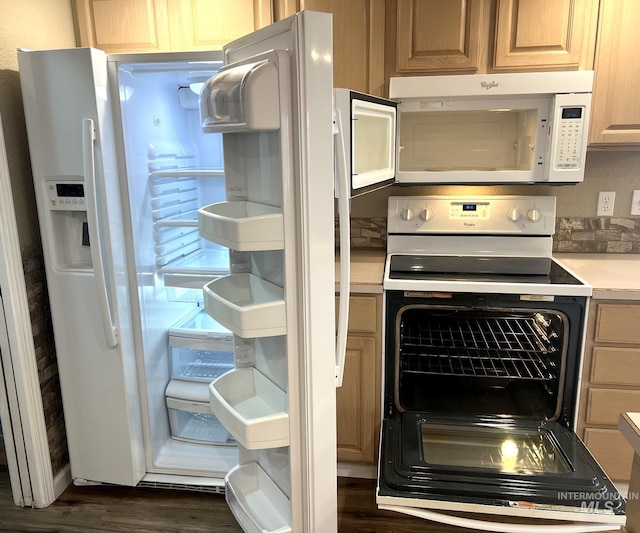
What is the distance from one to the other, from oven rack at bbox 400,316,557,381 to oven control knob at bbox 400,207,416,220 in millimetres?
515

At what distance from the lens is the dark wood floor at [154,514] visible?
2074 mm

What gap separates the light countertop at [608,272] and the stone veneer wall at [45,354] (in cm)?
220

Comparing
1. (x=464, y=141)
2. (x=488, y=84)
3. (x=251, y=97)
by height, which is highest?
(x=488, y=84)

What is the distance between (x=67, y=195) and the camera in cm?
199

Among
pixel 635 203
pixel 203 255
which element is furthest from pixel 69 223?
pixel 635 203

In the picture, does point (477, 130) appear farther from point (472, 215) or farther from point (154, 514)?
point (154, 514)

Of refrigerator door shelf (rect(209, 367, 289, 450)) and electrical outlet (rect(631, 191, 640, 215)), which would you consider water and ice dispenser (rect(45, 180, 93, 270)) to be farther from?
electrical outlet (rect(631, 191, 640, 215))

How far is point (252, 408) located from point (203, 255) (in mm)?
1221

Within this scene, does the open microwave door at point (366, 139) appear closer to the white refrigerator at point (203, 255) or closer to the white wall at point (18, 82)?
the white refrigerator at point (203, 255)

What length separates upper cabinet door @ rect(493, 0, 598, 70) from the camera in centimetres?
208

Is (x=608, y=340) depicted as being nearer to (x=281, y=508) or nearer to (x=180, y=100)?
(x=281, y=508)

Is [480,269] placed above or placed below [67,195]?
below

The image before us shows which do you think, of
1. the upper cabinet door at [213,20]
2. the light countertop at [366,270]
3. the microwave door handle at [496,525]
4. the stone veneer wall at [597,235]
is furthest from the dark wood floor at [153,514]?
the upper cabinet door at [213,20]

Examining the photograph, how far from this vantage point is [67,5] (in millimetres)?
2260
